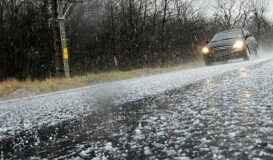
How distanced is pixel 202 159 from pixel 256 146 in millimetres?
387

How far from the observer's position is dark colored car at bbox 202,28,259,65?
13922 mm

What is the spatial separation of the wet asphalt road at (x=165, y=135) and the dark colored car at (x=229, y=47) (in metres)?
10.2

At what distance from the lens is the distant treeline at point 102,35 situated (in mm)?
21078

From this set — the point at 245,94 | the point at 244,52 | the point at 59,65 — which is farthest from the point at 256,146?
Result: the point at 59,65

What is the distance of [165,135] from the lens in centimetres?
257

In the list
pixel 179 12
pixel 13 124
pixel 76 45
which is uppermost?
pixel 179 12

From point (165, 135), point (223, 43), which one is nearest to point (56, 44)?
point (223, 43)

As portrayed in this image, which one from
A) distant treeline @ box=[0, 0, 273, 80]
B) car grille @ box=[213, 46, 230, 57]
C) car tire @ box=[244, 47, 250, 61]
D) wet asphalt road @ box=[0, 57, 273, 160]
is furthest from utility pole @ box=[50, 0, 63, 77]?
wet asphalt road @ box=[0, 57, 273, 160]

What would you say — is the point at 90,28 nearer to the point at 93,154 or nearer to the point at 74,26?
the point at 74,26

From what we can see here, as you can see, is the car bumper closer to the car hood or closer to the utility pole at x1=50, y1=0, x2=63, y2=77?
the car hood

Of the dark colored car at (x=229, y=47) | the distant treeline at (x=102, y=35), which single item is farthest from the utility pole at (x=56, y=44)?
the dark colored car at (x=229, y=47)

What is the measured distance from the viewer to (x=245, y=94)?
14.6ft

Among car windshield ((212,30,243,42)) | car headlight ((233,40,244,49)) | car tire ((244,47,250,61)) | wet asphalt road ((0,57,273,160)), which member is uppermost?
car windshield ((212,30,243,42))

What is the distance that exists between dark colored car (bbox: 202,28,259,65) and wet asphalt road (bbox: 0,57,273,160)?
10209 mm
